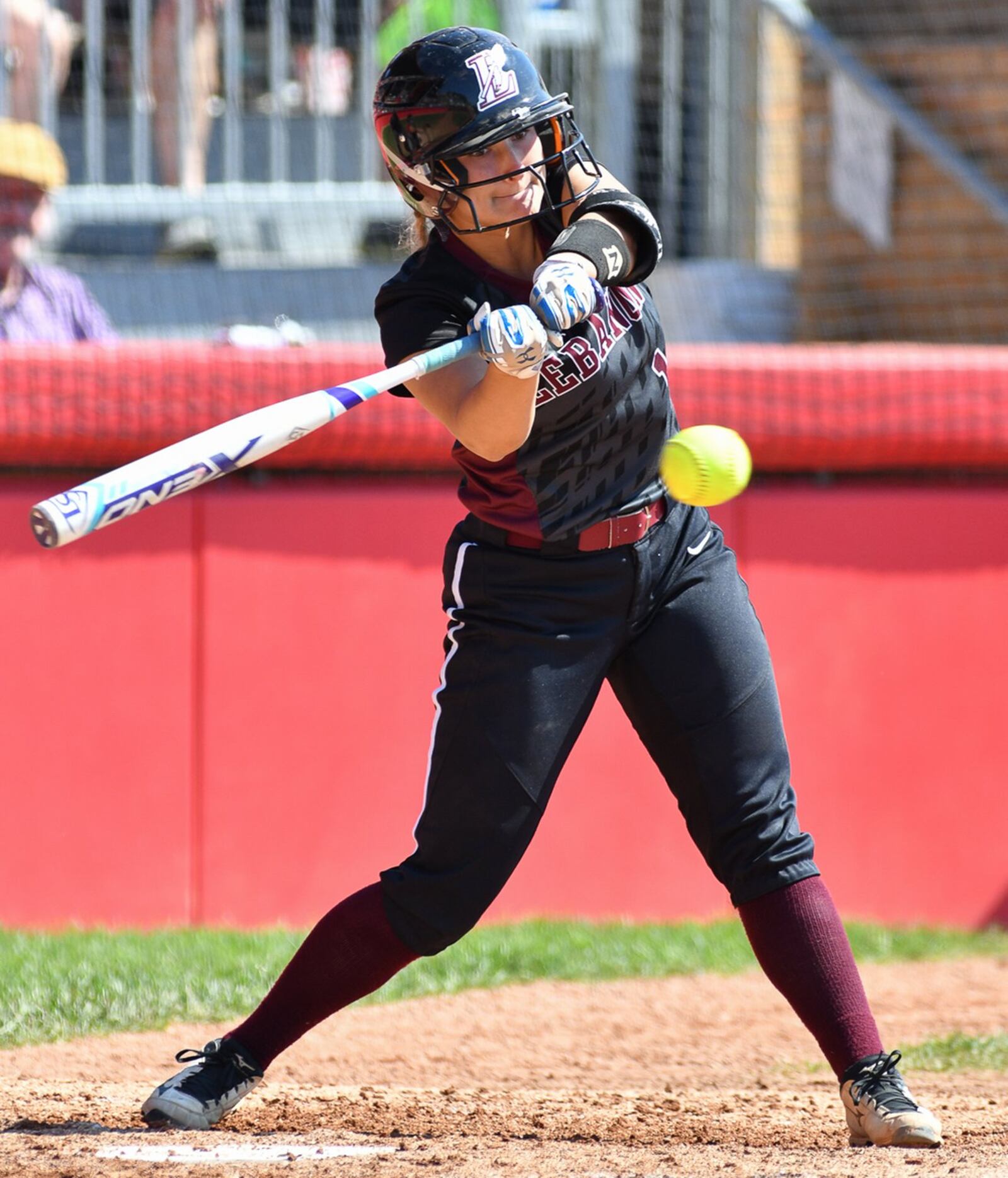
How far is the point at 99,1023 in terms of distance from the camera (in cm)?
407

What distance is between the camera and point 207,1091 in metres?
3.01

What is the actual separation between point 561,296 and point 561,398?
0.26 m

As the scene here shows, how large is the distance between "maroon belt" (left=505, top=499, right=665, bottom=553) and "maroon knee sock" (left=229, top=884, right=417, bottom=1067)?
2.21ft

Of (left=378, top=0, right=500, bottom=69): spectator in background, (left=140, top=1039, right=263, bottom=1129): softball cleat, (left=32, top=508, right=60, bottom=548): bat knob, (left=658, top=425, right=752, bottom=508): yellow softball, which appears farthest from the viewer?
(left=378, top=0, right=500, bottom=69): spectator in background

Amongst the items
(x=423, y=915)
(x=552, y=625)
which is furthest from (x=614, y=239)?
(x=423, y=915)

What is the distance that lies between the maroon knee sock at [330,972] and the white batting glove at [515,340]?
1.00m

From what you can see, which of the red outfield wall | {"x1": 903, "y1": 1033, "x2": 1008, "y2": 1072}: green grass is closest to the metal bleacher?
the red outfield wall

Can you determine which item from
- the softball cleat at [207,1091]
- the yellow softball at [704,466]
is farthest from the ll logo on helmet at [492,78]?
the softball cleat at [207,1091]

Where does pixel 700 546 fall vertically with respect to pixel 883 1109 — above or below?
above

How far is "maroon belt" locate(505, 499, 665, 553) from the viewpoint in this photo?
2869 mm

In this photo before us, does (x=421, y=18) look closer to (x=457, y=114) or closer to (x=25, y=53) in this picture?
(x=25, y=53)

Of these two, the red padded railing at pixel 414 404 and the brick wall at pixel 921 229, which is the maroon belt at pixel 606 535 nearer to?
the red padded railing at pixel 414 404

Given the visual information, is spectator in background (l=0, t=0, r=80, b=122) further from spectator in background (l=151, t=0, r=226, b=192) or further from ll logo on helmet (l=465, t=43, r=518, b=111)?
ll logo on helmet (l=465, t=43, r=518, b=111)

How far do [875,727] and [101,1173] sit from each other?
3.13 meters
